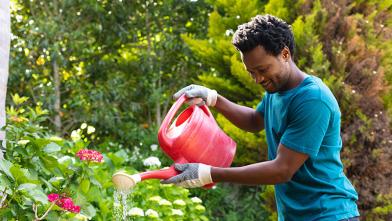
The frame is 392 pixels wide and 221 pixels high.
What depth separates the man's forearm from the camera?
1972mm

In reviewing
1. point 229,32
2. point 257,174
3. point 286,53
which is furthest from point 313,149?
point 229,32

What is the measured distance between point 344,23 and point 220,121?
1087mm

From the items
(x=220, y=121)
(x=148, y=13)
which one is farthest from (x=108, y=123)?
(x=220, y=121)

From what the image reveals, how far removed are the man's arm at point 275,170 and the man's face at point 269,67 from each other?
7.5 inches

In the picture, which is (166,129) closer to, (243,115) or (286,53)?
(243,115)

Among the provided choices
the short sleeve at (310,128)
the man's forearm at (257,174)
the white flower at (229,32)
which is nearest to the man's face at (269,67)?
the short sleeve at (310,128)

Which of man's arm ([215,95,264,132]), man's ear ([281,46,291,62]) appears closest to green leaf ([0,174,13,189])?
man's arm ([215,95,264,132])

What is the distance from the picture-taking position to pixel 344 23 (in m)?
4.64

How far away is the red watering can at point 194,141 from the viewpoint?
7.32 ft

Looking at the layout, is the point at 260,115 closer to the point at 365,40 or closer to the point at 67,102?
the point at 365,40

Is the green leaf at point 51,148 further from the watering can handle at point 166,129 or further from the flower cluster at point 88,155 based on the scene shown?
the watering can handle at point 166,129

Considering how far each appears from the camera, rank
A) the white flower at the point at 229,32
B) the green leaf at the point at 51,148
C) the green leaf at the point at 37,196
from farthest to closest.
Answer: the white flower at the point at 229,32
the green leaf at the point at 51,148
the green leaf at the point at 37,196

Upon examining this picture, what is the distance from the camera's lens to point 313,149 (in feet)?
6.40

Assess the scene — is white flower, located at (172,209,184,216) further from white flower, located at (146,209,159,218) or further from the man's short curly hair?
the man's short curly hair
